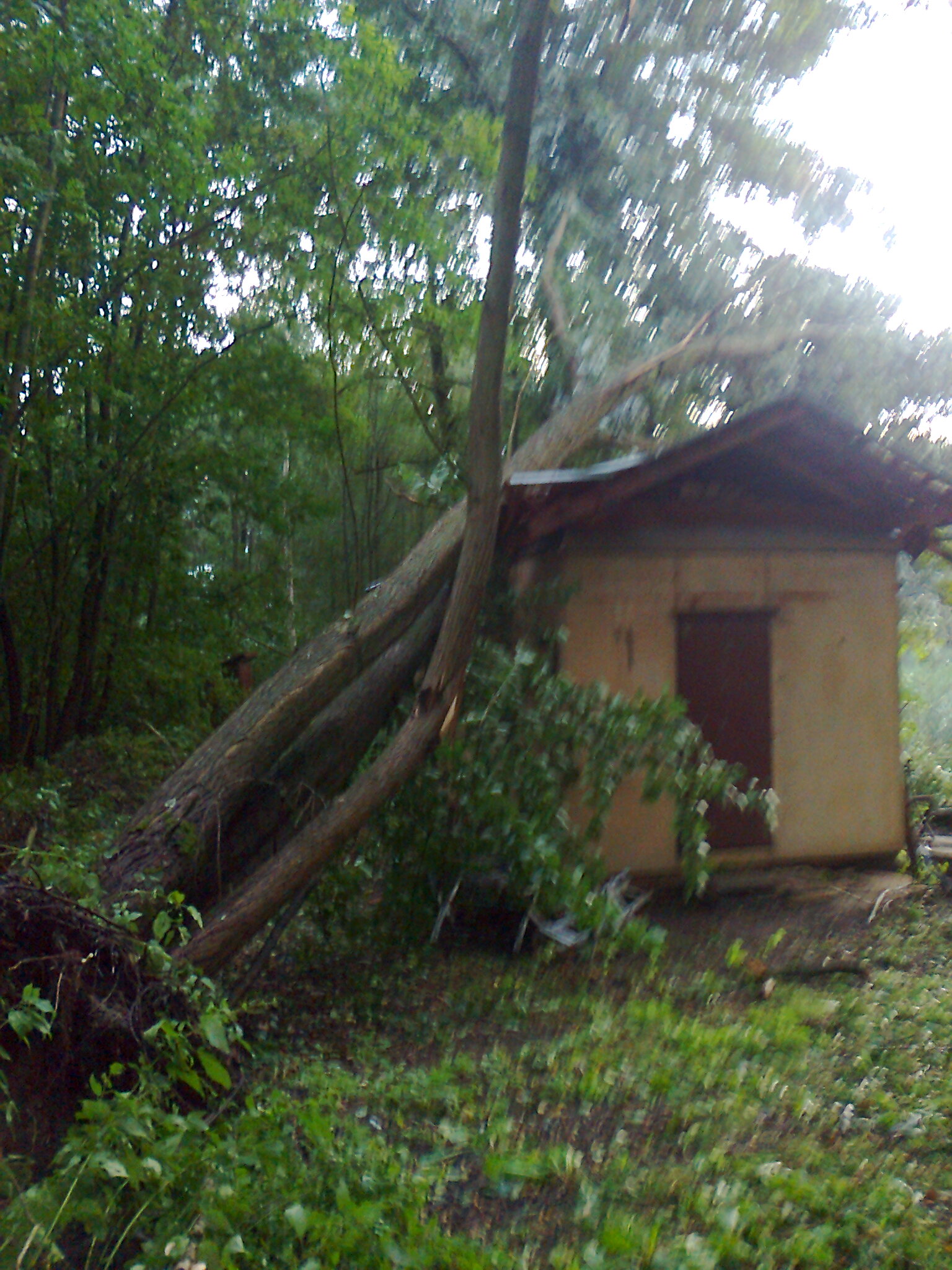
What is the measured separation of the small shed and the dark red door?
0.04ft

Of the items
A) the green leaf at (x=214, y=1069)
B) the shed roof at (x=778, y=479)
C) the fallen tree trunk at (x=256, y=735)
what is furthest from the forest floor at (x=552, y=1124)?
the shed roof at (x=778, y=479)

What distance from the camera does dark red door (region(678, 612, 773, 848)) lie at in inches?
310

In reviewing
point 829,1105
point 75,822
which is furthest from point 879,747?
point 75,822

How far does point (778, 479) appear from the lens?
8133mm

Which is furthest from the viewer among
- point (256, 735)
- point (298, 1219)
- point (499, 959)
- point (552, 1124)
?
point (499, 959)

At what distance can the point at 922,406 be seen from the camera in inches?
614

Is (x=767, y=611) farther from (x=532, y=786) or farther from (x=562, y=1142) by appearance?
(x=562, y=1142)

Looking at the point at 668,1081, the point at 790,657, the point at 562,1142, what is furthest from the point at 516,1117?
the point at 790,657

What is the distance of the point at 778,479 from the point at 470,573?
3.39 metres

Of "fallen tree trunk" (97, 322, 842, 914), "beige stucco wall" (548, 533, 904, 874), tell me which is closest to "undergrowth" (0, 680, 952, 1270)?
"fallen tree trunk" (97, 322, 842, 914)

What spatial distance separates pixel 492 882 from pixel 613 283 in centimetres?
1078

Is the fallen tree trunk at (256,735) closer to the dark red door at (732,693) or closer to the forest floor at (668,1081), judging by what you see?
the forest floor at (668,1081)

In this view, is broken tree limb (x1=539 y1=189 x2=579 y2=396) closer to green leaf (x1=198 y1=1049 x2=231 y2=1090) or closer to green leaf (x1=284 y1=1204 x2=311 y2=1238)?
green leaf (x1=198 y1=1049 x2=231 y2=1090)

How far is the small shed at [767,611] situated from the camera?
7.71 m
